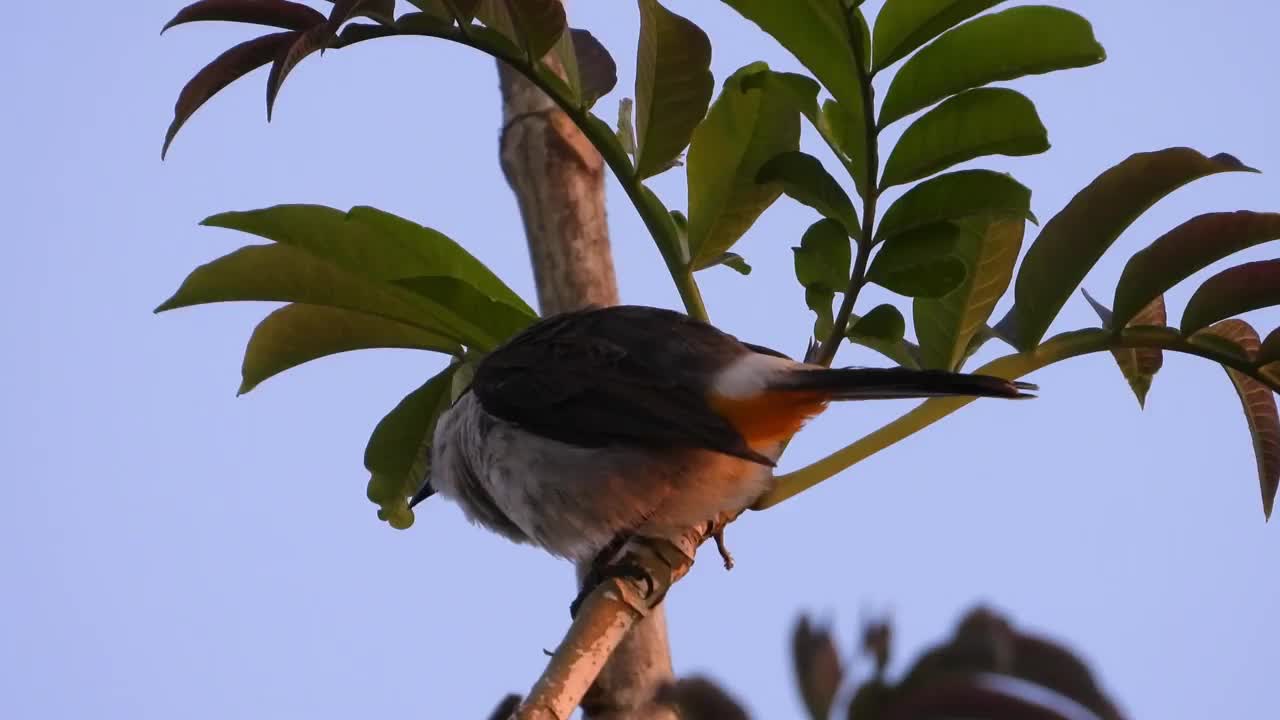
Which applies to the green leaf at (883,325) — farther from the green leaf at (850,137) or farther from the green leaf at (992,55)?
the green leaf at (992,55)

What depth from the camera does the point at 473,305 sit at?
270cm

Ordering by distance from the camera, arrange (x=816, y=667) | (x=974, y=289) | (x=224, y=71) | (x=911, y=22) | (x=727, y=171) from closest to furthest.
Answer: (x=816, y=667), (x=911, y=22), (x=224, y=71), (x=974, y=289), (x=727, y=171)

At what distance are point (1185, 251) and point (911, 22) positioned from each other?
2.24ft

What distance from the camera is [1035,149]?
2.27 m

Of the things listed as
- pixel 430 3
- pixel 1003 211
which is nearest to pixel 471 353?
pixel 430 3

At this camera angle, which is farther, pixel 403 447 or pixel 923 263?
pixel 403 447

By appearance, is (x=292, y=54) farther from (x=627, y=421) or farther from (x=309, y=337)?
(x=627, y=421)

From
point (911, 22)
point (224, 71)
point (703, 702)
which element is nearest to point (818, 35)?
point (911, 22)

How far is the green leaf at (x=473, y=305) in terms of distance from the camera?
257 cm

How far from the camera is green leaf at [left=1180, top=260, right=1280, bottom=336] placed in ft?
7.79

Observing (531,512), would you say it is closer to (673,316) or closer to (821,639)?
(673,316)

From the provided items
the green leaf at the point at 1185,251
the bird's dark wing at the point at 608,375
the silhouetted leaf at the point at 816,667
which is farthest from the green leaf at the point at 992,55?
the silhouetted leaf at the point at 816,667

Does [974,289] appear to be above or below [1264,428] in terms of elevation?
below

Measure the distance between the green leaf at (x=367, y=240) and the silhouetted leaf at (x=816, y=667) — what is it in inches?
83.3
